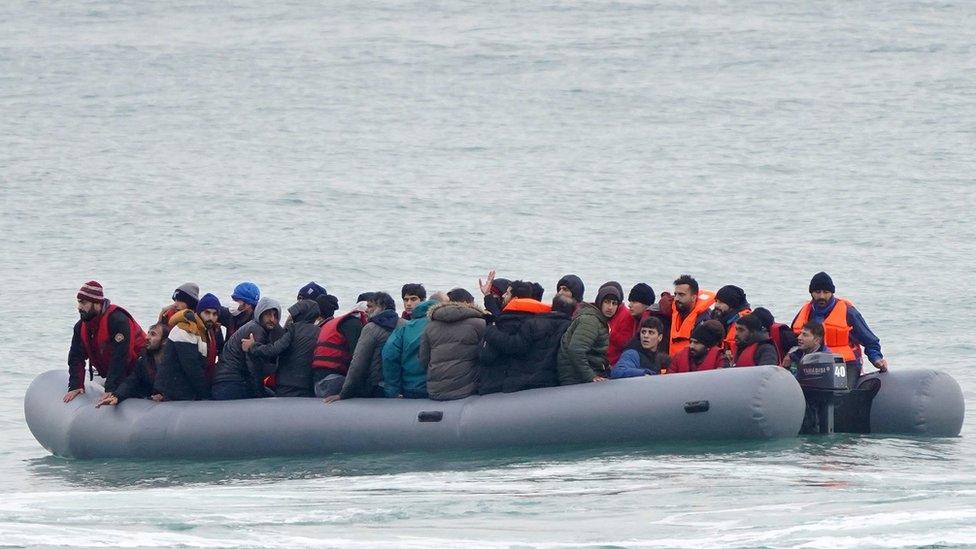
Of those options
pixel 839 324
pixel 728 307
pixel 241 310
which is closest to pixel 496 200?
pixel 241 310

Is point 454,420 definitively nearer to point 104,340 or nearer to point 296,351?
point 296,351

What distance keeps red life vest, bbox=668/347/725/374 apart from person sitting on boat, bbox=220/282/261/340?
305 centimetres

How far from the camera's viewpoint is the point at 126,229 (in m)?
27.6

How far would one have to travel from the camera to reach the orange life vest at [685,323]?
1026 centimetres

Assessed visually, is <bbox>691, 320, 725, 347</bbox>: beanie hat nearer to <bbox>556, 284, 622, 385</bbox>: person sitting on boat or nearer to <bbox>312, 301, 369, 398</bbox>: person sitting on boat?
<bbox>556, 284, 622, 385</bbox>: person sitting on boat

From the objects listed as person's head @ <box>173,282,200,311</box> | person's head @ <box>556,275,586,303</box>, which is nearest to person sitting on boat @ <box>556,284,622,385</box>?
person's head @ <box>556,275,586,303</box>

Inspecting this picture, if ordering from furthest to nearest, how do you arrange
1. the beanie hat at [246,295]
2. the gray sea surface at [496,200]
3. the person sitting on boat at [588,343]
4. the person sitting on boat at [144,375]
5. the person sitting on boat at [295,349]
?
the beanie hat at [246,295], the person sitting on boat at [144,375], the person sitting on boat at [295,349], the person sitting on boat at [588,343], the gray sea surface at [496,200]

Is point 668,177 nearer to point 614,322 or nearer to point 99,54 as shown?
point 99,54

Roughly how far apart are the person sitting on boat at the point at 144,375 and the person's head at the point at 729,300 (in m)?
3.84

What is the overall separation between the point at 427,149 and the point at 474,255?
374 inches

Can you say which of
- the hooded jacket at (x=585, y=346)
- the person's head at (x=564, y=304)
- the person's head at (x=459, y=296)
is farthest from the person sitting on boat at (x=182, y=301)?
the hooded jacket at (x=585, y=346)

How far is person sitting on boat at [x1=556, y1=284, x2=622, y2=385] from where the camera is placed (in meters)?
9.55

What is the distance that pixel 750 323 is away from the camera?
32.0 feet

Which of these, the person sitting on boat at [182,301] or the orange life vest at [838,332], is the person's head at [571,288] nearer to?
the orange life vest at [838,332]
